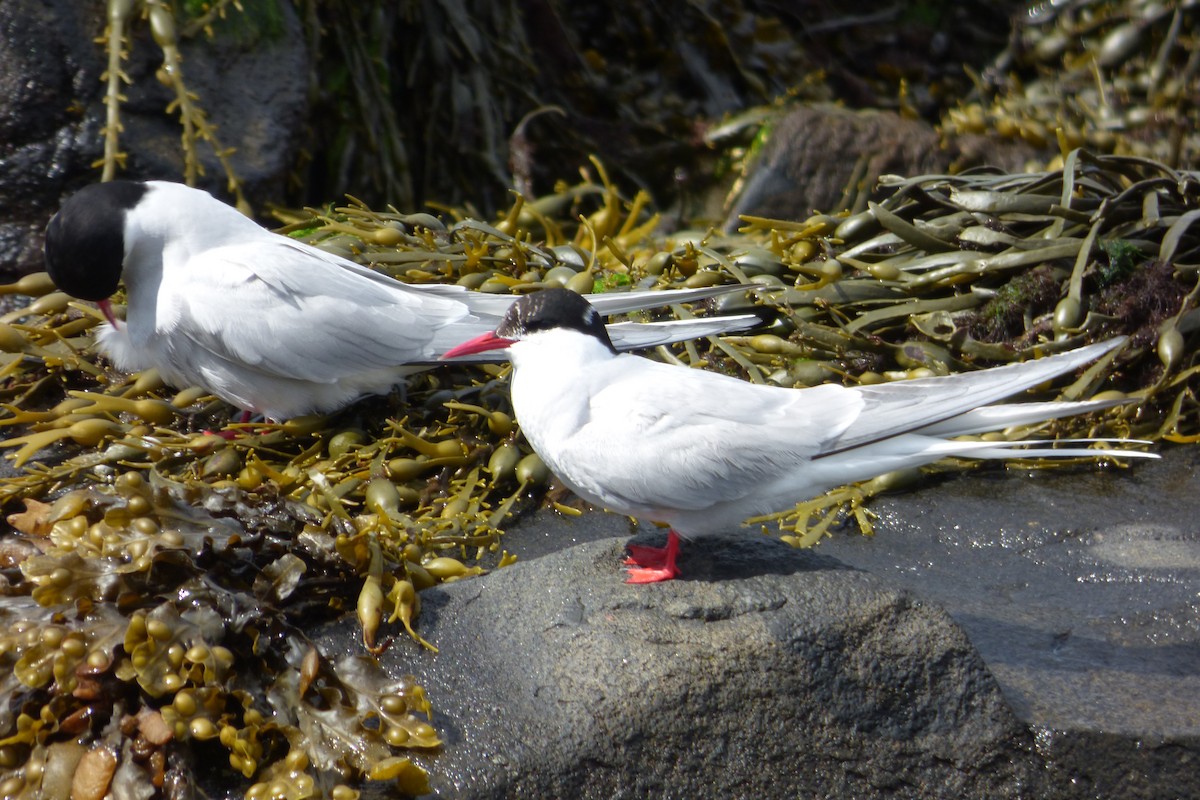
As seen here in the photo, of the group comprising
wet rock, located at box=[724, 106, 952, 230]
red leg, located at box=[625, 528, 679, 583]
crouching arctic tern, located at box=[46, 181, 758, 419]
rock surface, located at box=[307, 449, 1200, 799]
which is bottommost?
wet rock, located at box=[724, 106, 952, 230]

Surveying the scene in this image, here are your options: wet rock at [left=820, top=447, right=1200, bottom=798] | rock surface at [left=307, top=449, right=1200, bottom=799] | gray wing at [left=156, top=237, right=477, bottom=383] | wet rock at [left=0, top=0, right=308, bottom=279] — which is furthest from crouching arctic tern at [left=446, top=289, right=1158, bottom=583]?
wet rock at [left=0, top=0, right=308, bottom=279]

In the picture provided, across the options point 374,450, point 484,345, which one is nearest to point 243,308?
point 374,450

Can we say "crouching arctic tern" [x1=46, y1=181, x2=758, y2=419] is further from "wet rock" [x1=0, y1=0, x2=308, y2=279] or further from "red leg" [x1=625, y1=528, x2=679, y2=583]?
"wet rock" [x1=0, y1=0, x2=308, y2=279]

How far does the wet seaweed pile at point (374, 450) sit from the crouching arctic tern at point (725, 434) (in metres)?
0.52

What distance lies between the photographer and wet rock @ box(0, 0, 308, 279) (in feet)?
15.7

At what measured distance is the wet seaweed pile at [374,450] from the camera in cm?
226

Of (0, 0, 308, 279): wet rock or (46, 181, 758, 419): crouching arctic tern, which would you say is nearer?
(46, 181, 758, 419): crouching arctic tern

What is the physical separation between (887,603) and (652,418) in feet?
2.16

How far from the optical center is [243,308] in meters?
3.47

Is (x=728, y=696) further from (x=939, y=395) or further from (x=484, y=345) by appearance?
(x=484, y=345)

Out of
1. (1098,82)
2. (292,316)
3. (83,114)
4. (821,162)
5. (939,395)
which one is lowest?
(821,162)

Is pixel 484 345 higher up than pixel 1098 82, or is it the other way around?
pixel 484 345

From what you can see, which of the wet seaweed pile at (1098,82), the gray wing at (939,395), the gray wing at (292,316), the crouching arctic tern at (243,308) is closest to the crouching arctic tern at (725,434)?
the gray wing at (939,395)

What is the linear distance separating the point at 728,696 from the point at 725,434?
579 millimetres
